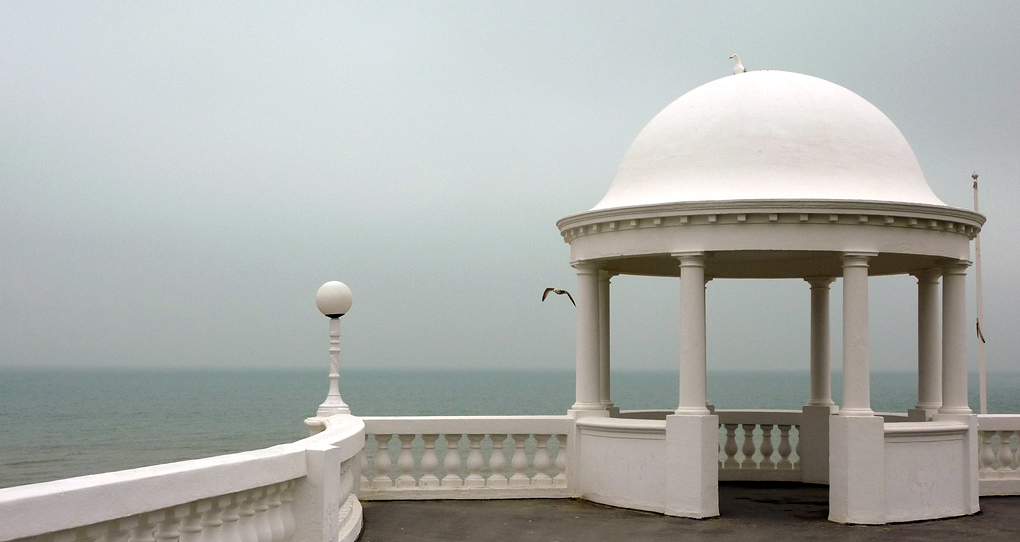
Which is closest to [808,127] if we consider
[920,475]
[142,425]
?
[920,475]

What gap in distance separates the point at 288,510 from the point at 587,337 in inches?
277

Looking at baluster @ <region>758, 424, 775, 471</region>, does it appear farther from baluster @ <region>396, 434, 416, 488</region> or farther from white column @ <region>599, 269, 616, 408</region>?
baluster @ <region>396, 434, 416, 488</region>

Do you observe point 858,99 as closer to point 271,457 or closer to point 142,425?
point 271,457

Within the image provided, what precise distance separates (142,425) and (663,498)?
68.1m

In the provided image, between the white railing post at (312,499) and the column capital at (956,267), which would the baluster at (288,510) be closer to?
the white railing post at (312,499)

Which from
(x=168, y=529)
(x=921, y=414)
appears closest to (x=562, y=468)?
(x=921, y=414)

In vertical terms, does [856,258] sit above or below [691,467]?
above

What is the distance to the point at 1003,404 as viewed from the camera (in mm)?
93688

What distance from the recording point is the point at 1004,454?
51.1 ft

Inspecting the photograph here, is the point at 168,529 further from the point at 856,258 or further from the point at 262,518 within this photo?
the point at 856,258

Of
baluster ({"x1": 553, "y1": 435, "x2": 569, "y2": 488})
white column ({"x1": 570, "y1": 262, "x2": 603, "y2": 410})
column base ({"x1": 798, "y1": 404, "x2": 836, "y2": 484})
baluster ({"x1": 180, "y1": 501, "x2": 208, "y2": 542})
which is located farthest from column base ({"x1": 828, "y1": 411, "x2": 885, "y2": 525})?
baluster ({"x1": 180, "y1": 501, "x2": 208, "y2": 542})

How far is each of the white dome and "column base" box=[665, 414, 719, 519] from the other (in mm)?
2789

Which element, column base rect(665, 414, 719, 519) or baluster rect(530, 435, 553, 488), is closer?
column base rect(665, 414, 719, 519)

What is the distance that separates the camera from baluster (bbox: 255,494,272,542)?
297 inches
